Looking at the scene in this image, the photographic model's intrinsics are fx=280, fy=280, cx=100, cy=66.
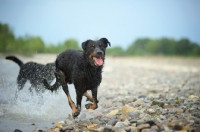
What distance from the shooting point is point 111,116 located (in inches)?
241

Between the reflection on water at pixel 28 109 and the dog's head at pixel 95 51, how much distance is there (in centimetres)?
180

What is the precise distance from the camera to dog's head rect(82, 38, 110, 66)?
6.01 meters

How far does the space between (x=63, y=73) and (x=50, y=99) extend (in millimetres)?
1734

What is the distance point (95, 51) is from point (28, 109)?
300cm

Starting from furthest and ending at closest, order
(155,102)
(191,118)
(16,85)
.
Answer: (16,85)
(155,102)
(191,118)

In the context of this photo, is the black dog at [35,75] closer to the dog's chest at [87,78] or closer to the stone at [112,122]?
the dog's chest at [87,78]

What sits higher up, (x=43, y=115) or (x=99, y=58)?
(x=99, y=58)

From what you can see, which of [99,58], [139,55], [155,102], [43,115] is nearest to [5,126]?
[43,115]

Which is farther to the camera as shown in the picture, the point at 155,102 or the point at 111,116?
the point at 155,102

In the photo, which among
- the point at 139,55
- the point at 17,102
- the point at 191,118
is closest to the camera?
the point at 191,118

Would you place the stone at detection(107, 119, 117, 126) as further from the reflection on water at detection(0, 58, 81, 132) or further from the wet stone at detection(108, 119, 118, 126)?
the reflection on water at detection(0, 58, 81, 132)

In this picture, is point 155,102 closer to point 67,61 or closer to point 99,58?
point 99,58

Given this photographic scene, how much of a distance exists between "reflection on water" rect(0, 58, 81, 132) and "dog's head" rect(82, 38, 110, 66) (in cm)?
180

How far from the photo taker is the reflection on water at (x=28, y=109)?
6414mm
